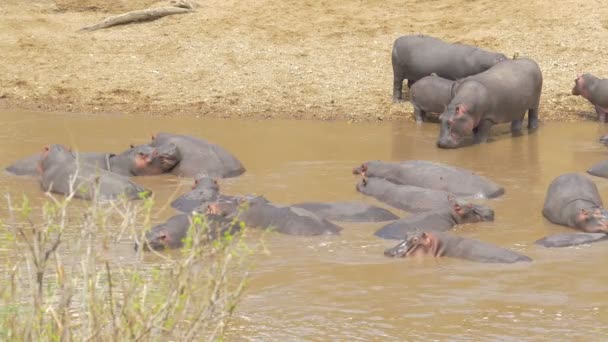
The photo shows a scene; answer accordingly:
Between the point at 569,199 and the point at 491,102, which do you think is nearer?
the point at 569,199

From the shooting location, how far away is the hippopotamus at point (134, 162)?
33.2 feet

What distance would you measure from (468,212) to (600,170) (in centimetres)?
198

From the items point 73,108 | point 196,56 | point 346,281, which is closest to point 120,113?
point 73,108

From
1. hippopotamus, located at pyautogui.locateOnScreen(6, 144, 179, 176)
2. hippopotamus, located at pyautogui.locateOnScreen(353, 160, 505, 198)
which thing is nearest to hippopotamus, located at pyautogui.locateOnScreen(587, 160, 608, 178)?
hippopotamus, located at pyautogui.locateOnScreen(353, 160, 505, 198)

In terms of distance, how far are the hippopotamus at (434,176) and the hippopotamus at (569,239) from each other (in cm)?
139

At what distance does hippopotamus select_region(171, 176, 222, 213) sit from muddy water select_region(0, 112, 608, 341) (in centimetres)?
19

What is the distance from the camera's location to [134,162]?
10133mm

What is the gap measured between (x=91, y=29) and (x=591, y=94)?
6.54 meters

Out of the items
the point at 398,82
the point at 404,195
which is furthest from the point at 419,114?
the point at 404,195

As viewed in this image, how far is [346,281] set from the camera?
7102mm

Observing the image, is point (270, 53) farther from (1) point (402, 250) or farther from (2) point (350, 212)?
(1) point (402, 250)

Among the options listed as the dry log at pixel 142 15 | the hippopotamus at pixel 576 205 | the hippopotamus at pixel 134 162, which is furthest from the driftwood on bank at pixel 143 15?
the hippopotamus at pixel 576 205

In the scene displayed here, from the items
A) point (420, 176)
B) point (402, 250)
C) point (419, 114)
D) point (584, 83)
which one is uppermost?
point (584, 83)

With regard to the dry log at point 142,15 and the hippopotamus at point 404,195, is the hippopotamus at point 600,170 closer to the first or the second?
the hippopotamus at point 404,195
